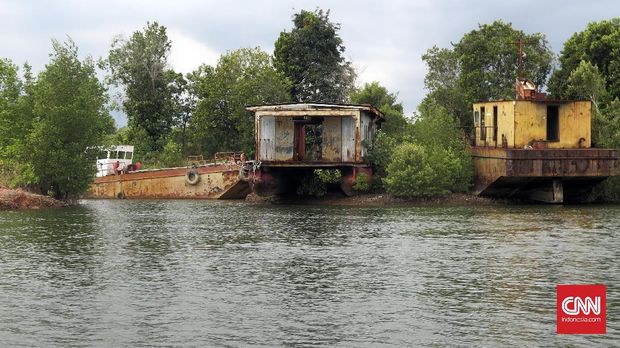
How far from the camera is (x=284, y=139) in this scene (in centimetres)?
5297

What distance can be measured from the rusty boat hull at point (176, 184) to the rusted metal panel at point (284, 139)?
279 centimetres

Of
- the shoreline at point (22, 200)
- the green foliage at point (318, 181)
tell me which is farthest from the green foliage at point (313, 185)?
Result: the shoreline at point (22, 200)

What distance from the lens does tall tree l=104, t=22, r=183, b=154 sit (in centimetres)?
7025

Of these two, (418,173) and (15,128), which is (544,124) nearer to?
(418,173)

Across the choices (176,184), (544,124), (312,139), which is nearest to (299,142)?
(312,139)

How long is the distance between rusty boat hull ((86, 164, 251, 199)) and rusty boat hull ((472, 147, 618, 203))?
51.6ft

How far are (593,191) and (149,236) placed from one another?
2770cm

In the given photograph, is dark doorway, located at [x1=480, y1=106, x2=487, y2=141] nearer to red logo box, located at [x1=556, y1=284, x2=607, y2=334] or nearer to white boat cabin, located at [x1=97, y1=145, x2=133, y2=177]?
white boat cabin, located at [x1=97, y1=145, x2=133, y2=177]

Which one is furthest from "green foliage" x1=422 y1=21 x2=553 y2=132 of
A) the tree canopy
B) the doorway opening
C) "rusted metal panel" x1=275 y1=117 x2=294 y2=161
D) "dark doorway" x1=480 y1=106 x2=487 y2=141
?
the tree canopy

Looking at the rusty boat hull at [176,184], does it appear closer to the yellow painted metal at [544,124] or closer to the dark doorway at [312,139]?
the dark doorway at [312,139]

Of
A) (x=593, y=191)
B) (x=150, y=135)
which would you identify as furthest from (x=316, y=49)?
(x=593, y=191)

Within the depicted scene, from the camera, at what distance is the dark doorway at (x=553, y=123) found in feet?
162

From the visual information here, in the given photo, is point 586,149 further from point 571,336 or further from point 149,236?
point 571,336

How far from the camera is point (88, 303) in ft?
66.0
